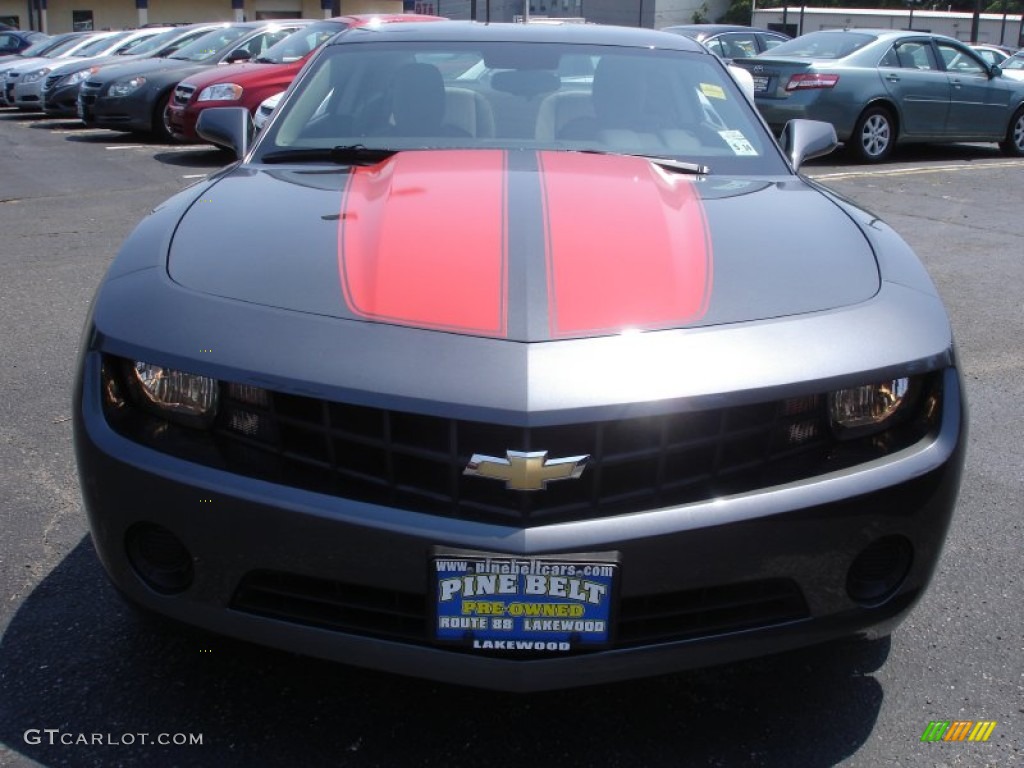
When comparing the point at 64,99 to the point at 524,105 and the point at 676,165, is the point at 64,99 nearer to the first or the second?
the point at 524,105

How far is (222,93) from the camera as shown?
11.7 m

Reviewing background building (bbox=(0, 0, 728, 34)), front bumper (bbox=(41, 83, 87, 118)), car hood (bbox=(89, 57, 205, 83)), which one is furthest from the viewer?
background building (bbox=(0, 0, 728, 34))

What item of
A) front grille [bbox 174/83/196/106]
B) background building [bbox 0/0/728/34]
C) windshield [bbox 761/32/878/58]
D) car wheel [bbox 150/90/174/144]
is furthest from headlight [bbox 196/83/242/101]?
background building [bbox 0/0/728/34]

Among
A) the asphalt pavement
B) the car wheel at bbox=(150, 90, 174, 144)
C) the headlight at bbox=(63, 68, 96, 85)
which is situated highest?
the headlight at bbox=(63, 68, 96, 85)

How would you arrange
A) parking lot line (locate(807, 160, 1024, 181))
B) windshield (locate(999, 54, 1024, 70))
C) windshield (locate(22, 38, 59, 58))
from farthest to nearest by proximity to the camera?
windshield (locate(22, 38, 59, 58)), windshield (locate(999, 54, 1024, 70)), parking lot line (locate(807, 160, 1024, 181))

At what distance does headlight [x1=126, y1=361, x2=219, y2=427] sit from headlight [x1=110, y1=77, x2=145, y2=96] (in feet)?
39.4

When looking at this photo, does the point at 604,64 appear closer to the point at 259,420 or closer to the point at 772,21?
the point at 259,420

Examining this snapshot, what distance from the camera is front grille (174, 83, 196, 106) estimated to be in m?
11.9

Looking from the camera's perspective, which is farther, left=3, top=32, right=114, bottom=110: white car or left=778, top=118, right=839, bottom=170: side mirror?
left=3, top=32, right=114, bottom=110: white car

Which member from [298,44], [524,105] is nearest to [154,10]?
[298,44]

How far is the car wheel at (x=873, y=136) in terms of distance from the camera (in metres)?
11.8

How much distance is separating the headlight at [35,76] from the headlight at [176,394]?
1832cm

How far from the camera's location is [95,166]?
1126 centimetres

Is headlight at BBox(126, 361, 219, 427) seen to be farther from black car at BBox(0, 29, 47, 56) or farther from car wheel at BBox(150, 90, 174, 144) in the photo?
black car at BBox(0, 29, 47, 56)
